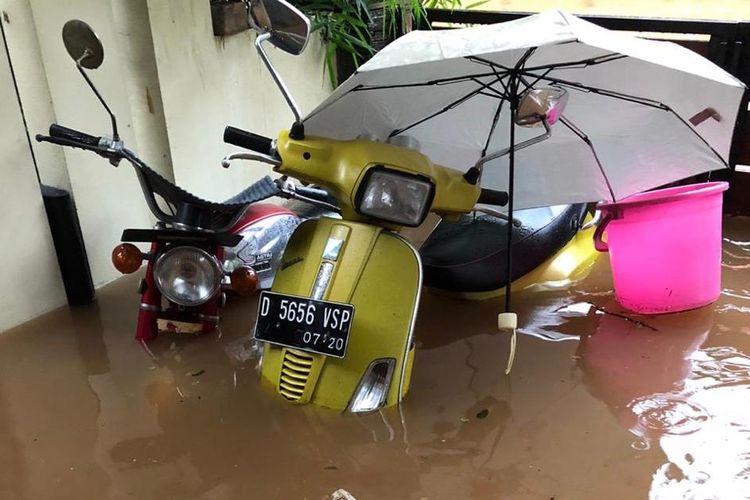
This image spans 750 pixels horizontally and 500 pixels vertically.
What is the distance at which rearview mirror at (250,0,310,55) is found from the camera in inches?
69.2

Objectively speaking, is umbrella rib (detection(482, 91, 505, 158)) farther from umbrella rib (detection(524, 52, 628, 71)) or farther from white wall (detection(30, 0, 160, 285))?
white wall (detection(30, 0, 160, 285))

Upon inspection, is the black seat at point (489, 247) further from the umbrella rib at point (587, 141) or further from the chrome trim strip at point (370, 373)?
the chrome trim strip at point (370, 373)

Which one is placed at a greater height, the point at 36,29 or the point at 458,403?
the point at 36,29

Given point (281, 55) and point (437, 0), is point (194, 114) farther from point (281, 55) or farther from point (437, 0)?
point (437, 0)

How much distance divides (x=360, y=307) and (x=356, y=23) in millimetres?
2073

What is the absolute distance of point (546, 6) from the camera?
3684mm

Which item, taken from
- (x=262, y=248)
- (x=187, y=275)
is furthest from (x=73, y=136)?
(x=262, y=248)

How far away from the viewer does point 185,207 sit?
2117 mm

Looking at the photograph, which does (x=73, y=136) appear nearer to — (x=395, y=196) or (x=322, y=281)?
(x=322, y=281)

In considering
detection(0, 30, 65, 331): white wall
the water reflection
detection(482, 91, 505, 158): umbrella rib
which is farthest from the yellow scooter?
detection(0, 30, 65, 331): white wall

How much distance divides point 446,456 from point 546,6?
278cm

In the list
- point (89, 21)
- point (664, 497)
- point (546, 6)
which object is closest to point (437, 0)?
point (546, 6)

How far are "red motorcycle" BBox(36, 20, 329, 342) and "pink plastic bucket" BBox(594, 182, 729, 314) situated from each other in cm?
104

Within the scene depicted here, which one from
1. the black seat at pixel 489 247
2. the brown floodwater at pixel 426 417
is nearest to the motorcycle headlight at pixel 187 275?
the brown floodwater at pixel 426 417
